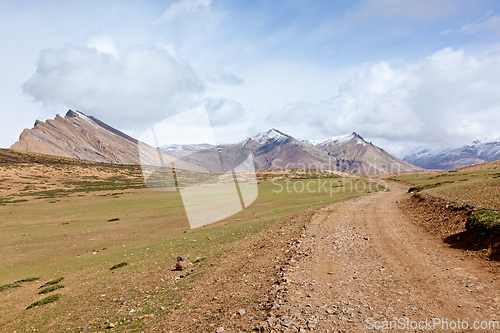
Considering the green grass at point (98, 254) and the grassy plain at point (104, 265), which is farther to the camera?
the green grass at point (98, 254)

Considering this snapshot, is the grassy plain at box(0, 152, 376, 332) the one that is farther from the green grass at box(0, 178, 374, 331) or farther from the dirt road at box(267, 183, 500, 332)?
the dirt road at box(267, 183, 500, 332)

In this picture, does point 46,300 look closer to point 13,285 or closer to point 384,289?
point 13,285

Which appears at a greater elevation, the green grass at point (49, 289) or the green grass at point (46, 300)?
the green grass at point (46, 300)

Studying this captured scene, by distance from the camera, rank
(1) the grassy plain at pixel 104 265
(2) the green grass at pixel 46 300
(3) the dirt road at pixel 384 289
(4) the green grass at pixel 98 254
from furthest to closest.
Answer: (2) the green grass at pixel 46 300, (4) the green grass at pixel 98 254, (1) the grassy plain at pixel 104 265, (3) the dirt road at pixel 384 289

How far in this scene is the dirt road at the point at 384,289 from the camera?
6426mm

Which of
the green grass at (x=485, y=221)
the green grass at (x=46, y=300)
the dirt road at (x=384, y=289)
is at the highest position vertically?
the green grass at (x=485, y=221)

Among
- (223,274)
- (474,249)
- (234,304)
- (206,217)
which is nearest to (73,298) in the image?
(223,274)

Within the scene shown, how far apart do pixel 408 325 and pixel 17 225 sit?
4547cm

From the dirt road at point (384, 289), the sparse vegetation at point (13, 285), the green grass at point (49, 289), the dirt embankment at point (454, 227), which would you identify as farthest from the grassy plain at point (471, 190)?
the sparse vegetation at point (13, 285)

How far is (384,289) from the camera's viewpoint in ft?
26.9

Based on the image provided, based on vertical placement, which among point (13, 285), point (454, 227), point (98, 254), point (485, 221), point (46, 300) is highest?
point (485, 221)

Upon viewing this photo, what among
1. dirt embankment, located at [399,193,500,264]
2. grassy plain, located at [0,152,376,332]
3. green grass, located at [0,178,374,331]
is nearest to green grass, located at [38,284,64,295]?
grassy plain, located at [0,152,376,332]

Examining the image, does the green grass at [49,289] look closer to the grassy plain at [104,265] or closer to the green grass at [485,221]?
the grassy plain at [104,265]

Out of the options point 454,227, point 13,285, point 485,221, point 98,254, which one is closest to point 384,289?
point 485,221
